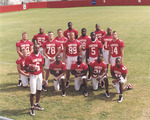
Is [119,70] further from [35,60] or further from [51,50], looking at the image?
[35,60]

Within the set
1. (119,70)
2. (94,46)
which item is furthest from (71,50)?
(119,70)

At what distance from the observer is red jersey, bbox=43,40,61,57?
1006 cm

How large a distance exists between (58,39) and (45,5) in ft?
180

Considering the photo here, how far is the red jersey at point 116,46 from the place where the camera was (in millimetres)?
9909

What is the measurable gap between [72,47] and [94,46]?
1060 mm

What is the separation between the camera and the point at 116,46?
395 inches

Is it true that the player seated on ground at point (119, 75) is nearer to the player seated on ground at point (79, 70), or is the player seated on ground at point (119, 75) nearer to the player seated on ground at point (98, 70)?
the player seated on ground at point (98, 70)

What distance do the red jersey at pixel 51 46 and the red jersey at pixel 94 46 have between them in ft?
4.81

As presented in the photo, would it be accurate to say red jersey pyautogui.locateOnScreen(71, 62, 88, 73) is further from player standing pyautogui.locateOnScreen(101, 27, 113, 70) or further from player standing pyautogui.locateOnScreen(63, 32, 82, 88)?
player standing pyautogui.locateOnScreen(101, 27, 113, 70)

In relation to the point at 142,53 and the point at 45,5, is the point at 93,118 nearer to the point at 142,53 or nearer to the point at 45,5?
the point at 142,53

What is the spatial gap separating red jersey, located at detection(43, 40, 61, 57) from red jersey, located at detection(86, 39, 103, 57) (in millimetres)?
1466

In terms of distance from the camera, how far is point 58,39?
11023 mm

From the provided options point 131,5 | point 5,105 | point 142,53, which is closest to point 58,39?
point 5,105

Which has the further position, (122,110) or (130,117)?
(122,110)
